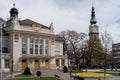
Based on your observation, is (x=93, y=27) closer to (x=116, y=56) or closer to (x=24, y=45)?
(x=116, y=56)

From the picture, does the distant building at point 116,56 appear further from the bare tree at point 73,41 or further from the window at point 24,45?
the window at point 24,45

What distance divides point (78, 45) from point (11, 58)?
1268 inches

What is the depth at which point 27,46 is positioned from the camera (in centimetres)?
7138

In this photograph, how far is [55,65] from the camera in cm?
7888

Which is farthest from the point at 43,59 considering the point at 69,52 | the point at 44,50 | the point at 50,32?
the point at 69,52

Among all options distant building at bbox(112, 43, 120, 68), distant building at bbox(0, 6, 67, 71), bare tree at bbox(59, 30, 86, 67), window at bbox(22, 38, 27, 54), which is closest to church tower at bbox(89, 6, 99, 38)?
distant building at bbox(112, 43, 120, 68)

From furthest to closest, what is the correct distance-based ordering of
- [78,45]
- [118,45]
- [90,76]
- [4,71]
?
[118,45] < [78,45] < [4,71] < [90,76]

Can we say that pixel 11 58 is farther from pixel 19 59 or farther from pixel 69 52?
pixel 69 52

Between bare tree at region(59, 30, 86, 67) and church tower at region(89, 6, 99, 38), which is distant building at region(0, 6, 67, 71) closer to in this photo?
bare tree at region(59, 30, 86, 67)

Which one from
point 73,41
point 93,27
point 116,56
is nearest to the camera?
point 73,41

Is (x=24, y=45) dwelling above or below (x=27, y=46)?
Result: above

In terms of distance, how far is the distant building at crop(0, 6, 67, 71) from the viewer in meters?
69.0

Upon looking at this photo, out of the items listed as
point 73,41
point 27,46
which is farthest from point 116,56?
point 27,46

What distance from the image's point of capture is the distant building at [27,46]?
226ft
